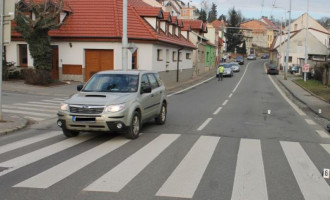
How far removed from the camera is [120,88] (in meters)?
10.5

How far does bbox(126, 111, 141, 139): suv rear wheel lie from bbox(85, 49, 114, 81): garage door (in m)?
19.5

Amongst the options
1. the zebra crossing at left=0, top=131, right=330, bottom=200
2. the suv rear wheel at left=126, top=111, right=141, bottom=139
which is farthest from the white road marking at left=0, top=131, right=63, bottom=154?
the suv rear wheel at left=126, top=111, right=141, bottom=139

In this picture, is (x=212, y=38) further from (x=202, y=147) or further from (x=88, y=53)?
(x=202, y=147)

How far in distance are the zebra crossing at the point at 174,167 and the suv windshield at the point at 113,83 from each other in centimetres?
124

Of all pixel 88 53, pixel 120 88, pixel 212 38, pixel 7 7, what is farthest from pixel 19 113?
pixel 212 38

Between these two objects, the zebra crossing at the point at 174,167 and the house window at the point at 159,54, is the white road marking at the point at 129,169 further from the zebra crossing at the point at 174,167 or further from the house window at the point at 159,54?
the house window at the point at 159,54

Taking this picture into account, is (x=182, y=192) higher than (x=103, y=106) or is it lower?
lower

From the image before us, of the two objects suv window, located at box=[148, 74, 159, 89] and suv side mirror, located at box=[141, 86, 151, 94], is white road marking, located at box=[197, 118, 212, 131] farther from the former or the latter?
suv side mirror, located at box=[141, 86, 151, 94]

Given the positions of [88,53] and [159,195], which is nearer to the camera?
[159,195]

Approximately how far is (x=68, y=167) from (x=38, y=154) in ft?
4.39

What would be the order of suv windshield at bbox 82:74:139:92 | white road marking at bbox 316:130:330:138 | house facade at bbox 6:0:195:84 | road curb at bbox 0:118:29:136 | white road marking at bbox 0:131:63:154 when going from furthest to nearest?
house facade at bbox 6:0:195:84 → white road marking at bbox 316:130:330:138 → suv windshield at bbox 82:74:139:92 → road curb at bbox 0:118:29:136 → white road marking at bbox 0:131:63:154

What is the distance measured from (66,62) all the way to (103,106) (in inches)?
843

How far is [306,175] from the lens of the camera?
6.81 meters

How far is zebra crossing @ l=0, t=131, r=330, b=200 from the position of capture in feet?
19.2
